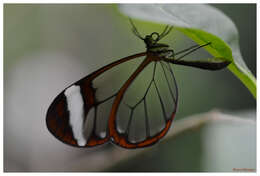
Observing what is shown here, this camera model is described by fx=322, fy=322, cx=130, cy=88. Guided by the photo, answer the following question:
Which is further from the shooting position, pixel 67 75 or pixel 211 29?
pixel 67 75

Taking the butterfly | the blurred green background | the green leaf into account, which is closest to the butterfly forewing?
the butterfly

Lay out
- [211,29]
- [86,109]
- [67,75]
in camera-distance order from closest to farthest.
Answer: [211,29]
[86,109]
[67,75]

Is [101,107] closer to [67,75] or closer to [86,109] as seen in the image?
[86,109]

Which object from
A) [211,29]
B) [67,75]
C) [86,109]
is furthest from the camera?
[67,75]

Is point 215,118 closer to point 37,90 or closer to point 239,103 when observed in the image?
point 239,103

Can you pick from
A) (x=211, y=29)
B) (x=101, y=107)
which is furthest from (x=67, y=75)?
(x=211, y=29)
